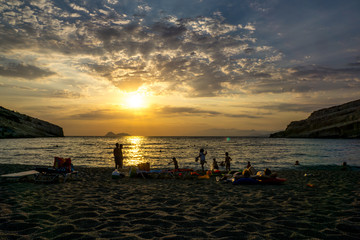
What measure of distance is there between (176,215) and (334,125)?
470ft

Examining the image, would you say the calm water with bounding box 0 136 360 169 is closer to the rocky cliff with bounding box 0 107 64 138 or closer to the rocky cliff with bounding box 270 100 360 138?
the rocky cliff with bounding box 270 100 360 138

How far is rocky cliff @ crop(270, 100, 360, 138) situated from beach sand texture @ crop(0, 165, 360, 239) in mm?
128791

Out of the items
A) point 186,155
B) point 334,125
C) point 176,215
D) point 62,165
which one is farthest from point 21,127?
point 334,125

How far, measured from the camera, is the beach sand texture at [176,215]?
5.05 metres

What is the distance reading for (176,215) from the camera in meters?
6.45

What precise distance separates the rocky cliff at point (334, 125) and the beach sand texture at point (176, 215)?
423 feet

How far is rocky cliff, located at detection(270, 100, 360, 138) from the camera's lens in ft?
→ 365

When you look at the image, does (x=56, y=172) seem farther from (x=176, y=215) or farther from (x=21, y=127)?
(x=21, y=127)

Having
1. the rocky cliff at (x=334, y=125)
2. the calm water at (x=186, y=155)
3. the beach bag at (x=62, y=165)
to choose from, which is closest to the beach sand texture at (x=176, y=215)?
the beach bag at (x=62, y=165)

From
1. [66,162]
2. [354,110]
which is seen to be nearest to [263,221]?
[66,162]

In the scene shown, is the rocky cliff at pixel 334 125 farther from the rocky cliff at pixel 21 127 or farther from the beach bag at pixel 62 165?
the rocky cliff at pixel 21 127

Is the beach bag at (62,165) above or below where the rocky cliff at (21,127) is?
below

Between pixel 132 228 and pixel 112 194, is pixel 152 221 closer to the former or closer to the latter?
pixel 132 228

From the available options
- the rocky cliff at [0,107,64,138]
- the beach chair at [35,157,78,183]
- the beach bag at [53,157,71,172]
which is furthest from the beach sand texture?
the rocky cliff at [0,107,64,138]
